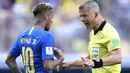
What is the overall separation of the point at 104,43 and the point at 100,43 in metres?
0.07

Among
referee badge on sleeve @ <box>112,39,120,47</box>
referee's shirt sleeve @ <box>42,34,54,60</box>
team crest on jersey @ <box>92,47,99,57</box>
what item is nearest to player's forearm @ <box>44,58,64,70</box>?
referee's shirt sleeve @ <box>42,34,54,60</box>

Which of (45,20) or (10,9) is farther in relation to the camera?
(10,9)

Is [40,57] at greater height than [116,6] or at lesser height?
lesser

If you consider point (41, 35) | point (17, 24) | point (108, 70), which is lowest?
point (108, 70)

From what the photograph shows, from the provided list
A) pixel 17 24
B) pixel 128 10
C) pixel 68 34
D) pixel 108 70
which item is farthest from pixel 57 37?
pixel 108 70

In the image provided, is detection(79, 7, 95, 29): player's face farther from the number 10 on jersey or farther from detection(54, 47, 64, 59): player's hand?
the number 10 on jersey

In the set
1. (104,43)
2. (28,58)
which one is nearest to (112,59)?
(104,43)

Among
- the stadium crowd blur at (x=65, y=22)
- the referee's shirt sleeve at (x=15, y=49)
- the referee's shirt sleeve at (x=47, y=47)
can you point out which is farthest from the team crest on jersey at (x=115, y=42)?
the stadium crowd blur at (x=65, y=22)

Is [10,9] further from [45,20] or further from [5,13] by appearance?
[45,20]

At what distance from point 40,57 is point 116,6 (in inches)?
200

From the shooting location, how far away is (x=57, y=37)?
10.6 metres

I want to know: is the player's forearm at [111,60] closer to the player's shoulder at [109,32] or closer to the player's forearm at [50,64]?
the player's shoulder at [109,32]

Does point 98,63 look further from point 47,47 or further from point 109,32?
point 47,47

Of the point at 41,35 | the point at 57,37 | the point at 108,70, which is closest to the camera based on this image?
the point at 41,35
